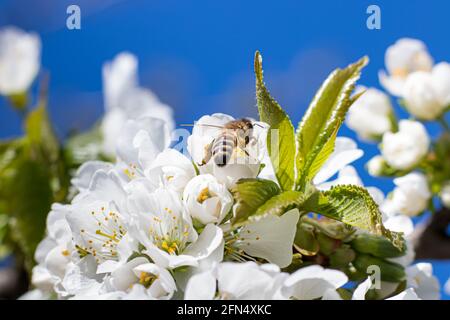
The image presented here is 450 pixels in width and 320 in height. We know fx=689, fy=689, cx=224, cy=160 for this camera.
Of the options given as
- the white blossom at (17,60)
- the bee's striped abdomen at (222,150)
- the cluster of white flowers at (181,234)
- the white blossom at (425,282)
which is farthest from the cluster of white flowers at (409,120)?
the white blossom at (17,60)

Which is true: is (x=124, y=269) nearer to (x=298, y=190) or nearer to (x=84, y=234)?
(x=84, y=234)

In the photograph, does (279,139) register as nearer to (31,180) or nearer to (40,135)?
(31,180)

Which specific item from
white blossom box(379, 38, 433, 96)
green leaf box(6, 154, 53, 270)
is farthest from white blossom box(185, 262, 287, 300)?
white blossom box(379, 38, 433, 96)

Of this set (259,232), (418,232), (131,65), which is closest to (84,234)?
(259,232)

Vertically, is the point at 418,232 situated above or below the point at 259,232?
below

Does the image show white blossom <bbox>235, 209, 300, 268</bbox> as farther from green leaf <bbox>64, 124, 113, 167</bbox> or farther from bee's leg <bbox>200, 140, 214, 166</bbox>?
green leaf <bbox>64, 124, 113, 167</bbox>

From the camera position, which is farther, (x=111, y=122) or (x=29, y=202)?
(x=111, y=122)
